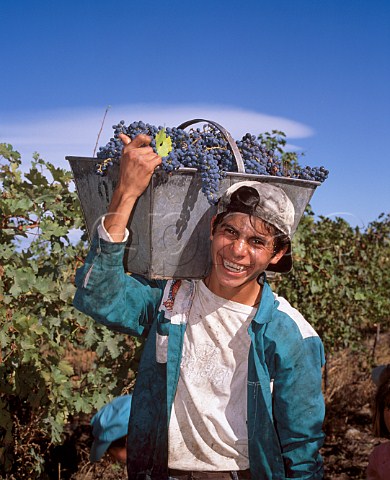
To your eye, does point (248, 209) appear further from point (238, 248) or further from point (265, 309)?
point (265, 309)

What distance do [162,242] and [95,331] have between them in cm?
212

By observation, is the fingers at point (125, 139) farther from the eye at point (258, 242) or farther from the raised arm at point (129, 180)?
the eye at point (258, 242)

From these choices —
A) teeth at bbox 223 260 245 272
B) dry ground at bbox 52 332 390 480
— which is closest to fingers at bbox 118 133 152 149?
teeth at bbox 223 260 245 272

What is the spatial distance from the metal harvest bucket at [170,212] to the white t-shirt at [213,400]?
226mm

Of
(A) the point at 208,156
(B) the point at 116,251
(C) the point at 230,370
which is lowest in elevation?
(C) the point at 230,370

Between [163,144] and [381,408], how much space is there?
1.57m

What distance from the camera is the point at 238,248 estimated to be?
212 cm

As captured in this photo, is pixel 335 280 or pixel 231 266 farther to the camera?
pixel 335 280

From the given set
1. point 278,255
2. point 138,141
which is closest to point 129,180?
point 138,141

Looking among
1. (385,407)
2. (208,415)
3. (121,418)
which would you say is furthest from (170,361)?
(385,407)

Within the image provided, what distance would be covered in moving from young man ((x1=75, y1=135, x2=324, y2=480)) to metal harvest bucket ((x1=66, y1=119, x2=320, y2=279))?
6 cm

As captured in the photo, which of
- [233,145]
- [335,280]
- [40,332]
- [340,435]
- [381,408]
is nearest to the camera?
[233,145]

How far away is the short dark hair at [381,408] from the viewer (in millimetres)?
2719

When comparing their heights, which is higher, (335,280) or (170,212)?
(335,280)
